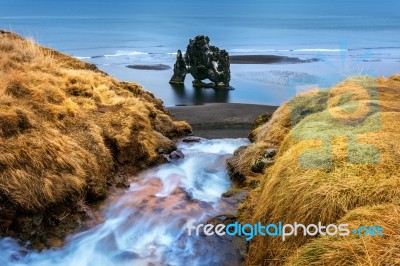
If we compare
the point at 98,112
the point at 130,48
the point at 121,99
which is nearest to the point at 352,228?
the point at 98,112

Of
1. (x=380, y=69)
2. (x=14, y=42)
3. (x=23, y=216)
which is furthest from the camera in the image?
(x=380, y=69)

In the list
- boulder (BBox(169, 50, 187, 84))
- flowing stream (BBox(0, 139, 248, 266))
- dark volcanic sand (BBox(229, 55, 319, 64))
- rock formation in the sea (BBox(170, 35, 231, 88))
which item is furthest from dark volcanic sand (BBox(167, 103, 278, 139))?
dark volcanic sand (BBox(229, 55, 319, 64))

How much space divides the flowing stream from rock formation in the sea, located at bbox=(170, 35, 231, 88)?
2794 centimetres

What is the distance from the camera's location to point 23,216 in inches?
382

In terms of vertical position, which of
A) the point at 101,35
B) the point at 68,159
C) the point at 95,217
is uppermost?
the point at 101,35

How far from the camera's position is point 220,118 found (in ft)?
74.9

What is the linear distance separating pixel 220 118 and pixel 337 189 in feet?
52.9

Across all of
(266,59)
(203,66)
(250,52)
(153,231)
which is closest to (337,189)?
(153,231)

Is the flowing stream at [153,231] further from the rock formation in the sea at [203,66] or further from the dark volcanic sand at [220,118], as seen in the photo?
the rock formation in the sea at [203,66]

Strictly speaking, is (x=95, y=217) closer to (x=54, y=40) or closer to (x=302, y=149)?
(x=302, y=149)

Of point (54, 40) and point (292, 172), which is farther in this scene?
point (54, 40)

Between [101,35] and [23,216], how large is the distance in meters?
93.5

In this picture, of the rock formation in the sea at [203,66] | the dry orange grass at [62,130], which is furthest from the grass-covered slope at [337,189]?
the rock formation in the sea at [203,66]

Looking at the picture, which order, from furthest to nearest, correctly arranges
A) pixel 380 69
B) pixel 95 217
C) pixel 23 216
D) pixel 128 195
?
pixel 380 69 < pixel 128 195 < pixel 95 217 < pixel 23 216
